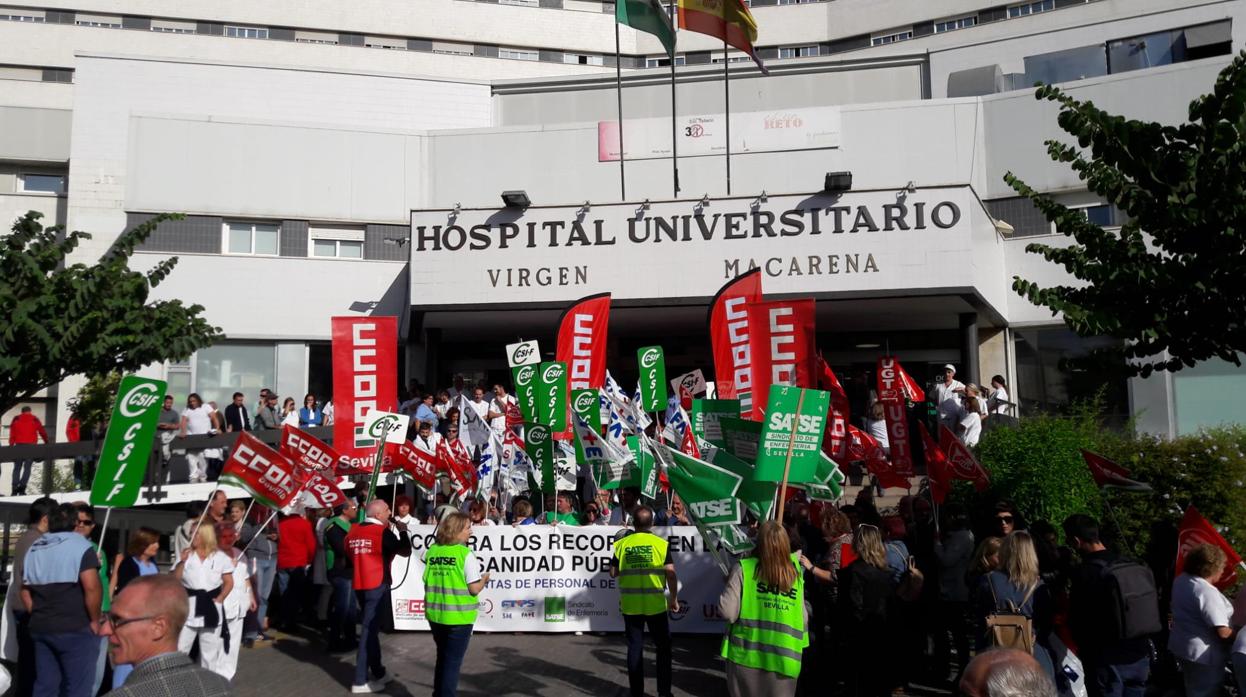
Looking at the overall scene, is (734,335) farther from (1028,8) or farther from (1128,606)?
(1028,8)

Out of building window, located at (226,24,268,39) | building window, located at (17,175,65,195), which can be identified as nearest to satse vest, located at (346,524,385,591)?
building window, located at (17,175,65,195)

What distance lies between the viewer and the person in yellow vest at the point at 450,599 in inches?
317

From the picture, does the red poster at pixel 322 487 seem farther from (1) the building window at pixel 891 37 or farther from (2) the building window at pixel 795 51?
(1) the building window at pixel 891 37

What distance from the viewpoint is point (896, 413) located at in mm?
14742

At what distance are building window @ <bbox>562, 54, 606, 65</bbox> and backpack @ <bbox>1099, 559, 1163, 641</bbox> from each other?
37657mm

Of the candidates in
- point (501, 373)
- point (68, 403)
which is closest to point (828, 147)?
point (501, 373)

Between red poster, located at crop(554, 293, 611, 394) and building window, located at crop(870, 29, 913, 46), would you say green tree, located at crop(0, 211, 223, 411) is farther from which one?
building window, located at crop(870, 29, 913, 46)

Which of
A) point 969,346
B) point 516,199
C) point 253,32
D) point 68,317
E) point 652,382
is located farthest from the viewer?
point 253,32

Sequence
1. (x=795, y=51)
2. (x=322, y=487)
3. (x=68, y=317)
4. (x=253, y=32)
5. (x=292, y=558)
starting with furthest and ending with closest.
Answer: (x=795, y=51)
(x=253, y=32)
(x=68, y=317)
(x=292, y=558)
(x=322, y=487)

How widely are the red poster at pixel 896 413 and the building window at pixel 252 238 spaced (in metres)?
14.5

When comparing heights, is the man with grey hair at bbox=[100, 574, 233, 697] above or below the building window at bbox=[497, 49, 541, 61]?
below

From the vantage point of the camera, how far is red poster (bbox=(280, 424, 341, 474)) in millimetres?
10703

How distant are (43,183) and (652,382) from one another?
22844mm

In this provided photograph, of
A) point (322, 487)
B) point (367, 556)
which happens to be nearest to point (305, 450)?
point (322, 487)
